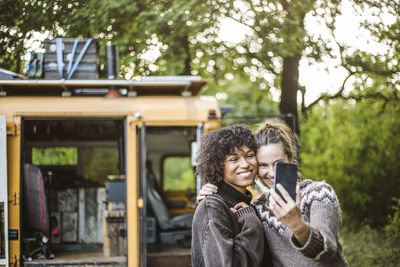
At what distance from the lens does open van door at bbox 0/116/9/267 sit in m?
5.74

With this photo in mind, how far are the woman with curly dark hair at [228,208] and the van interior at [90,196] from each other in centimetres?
360

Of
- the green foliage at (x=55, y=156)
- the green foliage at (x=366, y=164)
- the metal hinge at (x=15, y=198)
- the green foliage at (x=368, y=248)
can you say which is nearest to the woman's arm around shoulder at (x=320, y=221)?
the metal hinge at (x=15, y=198)

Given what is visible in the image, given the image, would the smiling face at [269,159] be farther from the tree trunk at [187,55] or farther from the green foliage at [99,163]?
the green foliage at [99,163]

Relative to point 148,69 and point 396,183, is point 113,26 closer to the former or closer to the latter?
point 148,69

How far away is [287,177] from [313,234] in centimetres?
24

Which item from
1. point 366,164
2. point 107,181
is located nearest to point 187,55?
point 107,181

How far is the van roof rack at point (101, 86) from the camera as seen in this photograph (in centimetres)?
602

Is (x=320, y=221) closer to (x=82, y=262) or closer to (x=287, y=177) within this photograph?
(x=287, y=177)

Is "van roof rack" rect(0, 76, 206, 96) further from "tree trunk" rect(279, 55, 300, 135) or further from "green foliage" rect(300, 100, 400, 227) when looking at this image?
"green foliage" rect(300, 100, 400, 227)

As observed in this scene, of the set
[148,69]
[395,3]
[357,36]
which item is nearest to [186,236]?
[148,69]

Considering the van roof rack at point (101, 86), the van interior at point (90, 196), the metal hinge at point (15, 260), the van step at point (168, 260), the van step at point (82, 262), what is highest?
the van roof rack at point (101, 86)

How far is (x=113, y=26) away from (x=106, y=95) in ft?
4.91

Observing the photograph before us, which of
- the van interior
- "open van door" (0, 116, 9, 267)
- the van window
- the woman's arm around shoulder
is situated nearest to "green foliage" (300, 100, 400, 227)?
the van interior

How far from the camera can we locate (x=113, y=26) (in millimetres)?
7477
